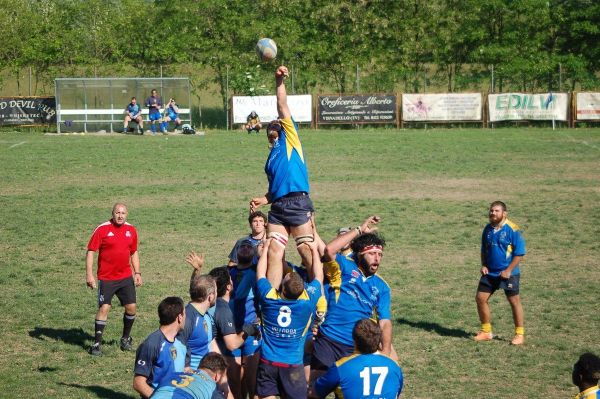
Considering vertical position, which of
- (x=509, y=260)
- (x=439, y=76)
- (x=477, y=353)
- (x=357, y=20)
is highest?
(x=357, y=20)

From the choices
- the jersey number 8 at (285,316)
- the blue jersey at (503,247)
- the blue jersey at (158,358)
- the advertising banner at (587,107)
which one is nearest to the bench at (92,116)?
the advertising banner at (587,107)

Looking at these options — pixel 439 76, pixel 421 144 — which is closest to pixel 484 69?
pixel 439 76

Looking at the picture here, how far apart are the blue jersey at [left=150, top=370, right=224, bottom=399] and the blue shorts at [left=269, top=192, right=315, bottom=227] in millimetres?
3246

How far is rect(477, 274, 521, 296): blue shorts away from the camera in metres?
12.7

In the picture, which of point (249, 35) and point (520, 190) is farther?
point (249, 35)

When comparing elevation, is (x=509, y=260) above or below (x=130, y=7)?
below

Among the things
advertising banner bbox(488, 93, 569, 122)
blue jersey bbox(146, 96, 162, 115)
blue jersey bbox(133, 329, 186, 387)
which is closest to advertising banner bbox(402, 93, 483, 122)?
advertising banner bbox(488, 93, 569, 122)

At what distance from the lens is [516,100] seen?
4900cm

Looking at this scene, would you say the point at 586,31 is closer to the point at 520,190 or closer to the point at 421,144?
the point at 421,144

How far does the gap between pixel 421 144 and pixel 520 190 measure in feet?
42.5

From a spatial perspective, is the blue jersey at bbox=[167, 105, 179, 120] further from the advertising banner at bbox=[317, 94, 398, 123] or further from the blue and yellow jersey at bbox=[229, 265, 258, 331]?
the blue and yellow jersey at bbox=[229, 265, 258, 331]

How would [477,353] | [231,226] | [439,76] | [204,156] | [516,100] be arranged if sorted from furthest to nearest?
[439,76] < [516,100] < [204,156] < [231,226] < [477,353]

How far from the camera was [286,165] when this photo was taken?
1014 cm

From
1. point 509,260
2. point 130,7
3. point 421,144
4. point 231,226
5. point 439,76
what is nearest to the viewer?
point 509,260
